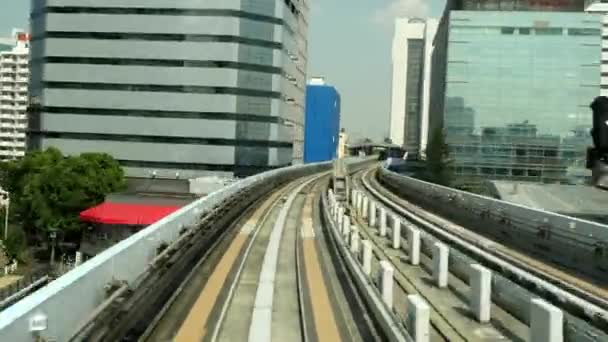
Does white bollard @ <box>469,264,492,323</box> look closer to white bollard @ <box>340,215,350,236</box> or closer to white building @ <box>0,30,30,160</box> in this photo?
white bollard @ <box>340,215,350,236</box>

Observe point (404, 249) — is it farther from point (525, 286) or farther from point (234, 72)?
point (234, 72)


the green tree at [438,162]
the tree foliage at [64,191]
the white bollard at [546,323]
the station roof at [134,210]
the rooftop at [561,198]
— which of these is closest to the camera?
the white bollard at [546,323]

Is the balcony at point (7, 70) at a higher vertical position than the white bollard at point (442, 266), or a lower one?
higher

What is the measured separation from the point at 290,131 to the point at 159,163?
23.0 meters

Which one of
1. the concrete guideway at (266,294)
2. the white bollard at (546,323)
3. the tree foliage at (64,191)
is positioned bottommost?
the tree foliage at (64,191)

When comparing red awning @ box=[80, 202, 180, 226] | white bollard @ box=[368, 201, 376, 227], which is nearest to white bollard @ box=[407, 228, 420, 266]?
white bollard @ box=[368, 201, 376, 227]

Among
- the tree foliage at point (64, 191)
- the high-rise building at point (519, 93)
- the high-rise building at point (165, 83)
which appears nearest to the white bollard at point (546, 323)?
the tree foliage at point (64, 191)

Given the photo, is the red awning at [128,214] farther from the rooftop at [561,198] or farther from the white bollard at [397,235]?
the rooftop at [561,198]

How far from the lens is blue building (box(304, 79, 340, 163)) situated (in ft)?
437

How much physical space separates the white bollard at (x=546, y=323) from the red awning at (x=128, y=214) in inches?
981

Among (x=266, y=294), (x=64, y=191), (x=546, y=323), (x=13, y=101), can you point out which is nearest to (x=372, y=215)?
(x=266, y=294)

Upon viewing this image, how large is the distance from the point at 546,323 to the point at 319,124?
130 m

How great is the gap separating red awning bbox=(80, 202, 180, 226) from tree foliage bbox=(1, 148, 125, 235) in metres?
15.8

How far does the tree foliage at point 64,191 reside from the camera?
161ft
